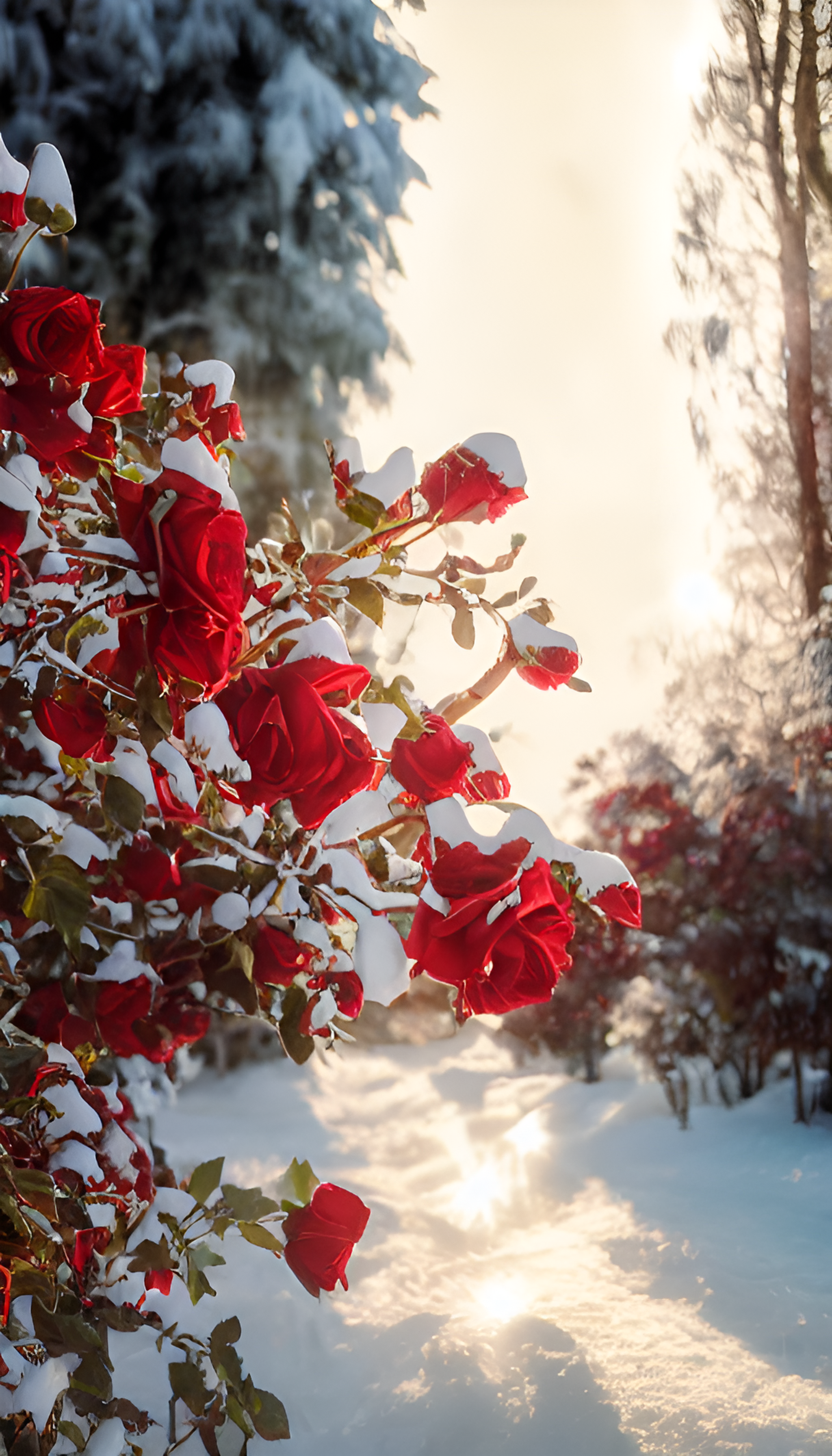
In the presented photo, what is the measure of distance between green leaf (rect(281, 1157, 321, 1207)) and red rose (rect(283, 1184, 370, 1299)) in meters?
0.02

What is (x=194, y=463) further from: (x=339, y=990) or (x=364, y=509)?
(x=339, y=990)

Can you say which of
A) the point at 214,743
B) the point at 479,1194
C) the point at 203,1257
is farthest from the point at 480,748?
the point at 479,1194

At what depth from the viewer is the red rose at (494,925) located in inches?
28.3

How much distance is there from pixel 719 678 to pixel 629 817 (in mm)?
1186

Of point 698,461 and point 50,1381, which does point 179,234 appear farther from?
point 50,1381

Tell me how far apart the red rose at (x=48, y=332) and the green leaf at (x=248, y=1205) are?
86 cm

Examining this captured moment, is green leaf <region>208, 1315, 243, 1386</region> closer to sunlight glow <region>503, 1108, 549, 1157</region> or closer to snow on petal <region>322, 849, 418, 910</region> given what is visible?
snow on petal <region>322, 849, 418, 910</region>

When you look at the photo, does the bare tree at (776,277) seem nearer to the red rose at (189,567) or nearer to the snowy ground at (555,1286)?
the snowy ground at (555,1286)

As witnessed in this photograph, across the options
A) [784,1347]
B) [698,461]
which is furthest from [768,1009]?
[698,461]

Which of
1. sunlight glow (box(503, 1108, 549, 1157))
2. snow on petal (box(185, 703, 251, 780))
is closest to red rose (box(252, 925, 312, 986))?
snow on petal (box(185, 703, 251, 780))

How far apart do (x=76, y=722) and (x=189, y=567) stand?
0.32 meters

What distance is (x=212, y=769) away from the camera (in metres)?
0.74

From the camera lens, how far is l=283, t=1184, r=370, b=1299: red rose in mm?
1011

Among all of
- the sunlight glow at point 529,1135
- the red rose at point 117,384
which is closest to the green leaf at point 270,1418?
the red rose at point 117,384
